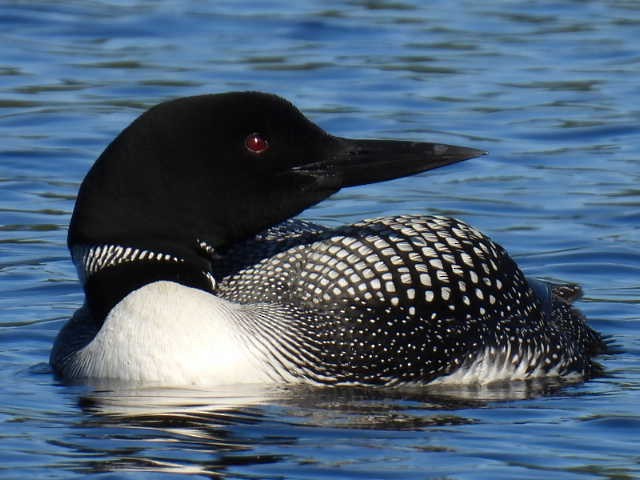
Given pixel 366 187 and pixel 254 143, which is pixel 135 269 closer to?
pixel 254 143

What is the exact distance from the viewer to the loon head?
6211 millimetres

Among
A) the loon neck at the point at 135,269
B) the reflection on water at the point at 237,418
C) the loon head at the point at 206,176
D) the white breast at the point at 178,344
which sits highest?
the loon head at the point at 206,176

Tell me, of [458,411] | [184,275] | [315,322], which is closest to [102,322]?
[184,275]

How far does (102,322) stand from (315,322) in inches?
28.7

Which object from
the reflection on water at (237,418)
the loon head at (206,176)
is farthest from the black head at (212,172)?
the reflection on water at (237,418)

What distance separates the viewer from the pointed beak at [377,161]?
6438 millimetres

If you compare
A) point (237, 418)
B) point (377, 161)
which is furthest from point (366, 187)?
point (237, 418)

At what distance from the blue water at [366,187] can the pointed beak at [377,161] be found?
766mm

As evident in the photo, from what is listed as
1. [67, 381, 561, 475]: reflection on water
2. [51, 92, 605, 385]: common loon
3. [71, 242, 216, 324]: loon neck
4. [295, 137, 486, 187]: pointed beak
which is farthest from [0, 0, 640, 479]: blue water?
[295, 137, 486, 187]: pointed beak

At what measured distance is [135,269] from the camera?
20.8ft

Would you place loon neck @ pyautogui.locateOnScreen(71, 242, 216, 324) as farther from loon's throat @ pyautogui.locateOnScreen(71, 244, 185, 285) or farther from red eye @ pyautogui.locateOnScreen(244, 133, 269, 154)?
red eye @ pyautogui.locateOnScreen(244, 133, 269, 154)

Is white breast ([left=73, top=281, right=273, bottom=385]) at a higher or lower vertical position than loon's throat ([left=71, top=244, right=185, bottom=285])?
lower

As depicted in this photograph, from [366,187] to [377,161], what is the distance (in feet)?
9.77

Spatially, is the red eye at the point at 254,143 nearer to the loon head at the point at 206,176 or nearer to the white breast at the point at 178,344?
the loon head at the point at 206,176
